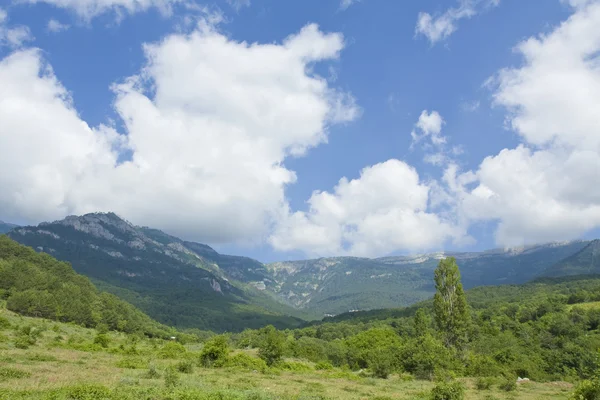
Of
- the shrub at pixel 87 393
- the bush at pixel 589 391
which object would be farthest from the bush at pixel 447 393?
the shrub at pixel 87 393

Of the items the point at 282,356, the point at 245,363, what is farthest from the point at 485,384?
the point at 282,356

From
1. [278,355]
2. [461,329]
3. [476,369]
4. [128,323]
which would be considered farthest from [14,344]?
[128,323]

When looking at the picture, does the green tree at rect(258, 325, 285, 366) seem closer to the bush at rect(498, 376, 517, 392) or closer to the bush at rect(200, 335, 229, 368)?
the bush at rect(200, 335, 229, 368)

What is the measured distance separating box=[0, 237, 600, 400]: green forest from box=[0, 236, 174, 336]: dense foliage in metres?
0.47

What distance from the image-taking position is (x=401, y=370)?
214ft

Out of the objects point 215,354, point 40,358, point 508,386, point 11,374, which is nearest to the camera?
point 11,374

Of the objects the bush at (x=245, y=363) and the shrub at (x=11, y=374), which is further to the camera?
the bush at (x=245, y=363)

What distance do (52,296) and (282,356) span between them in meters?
80.9

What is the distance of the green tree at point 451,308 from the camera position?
3241 inches

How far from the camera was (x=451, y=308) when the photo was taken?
277 feet

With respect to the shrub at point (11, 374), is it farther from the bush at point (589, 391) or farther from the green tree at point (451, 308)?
the green tree at point (451, 308)

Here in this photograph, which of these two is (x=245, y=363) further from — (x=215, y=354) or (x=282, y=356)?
(x=282, y=356)

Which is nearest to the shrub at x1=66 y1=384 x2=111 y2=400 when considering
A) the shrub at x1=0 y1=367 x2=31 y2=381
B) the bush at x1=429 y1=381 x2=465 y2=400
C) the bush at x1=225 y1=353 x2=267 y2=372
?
the shrub at x1=0 y1=367 x2=31 y2=381

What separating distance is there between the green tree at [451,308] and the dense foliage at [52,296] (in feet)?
330
